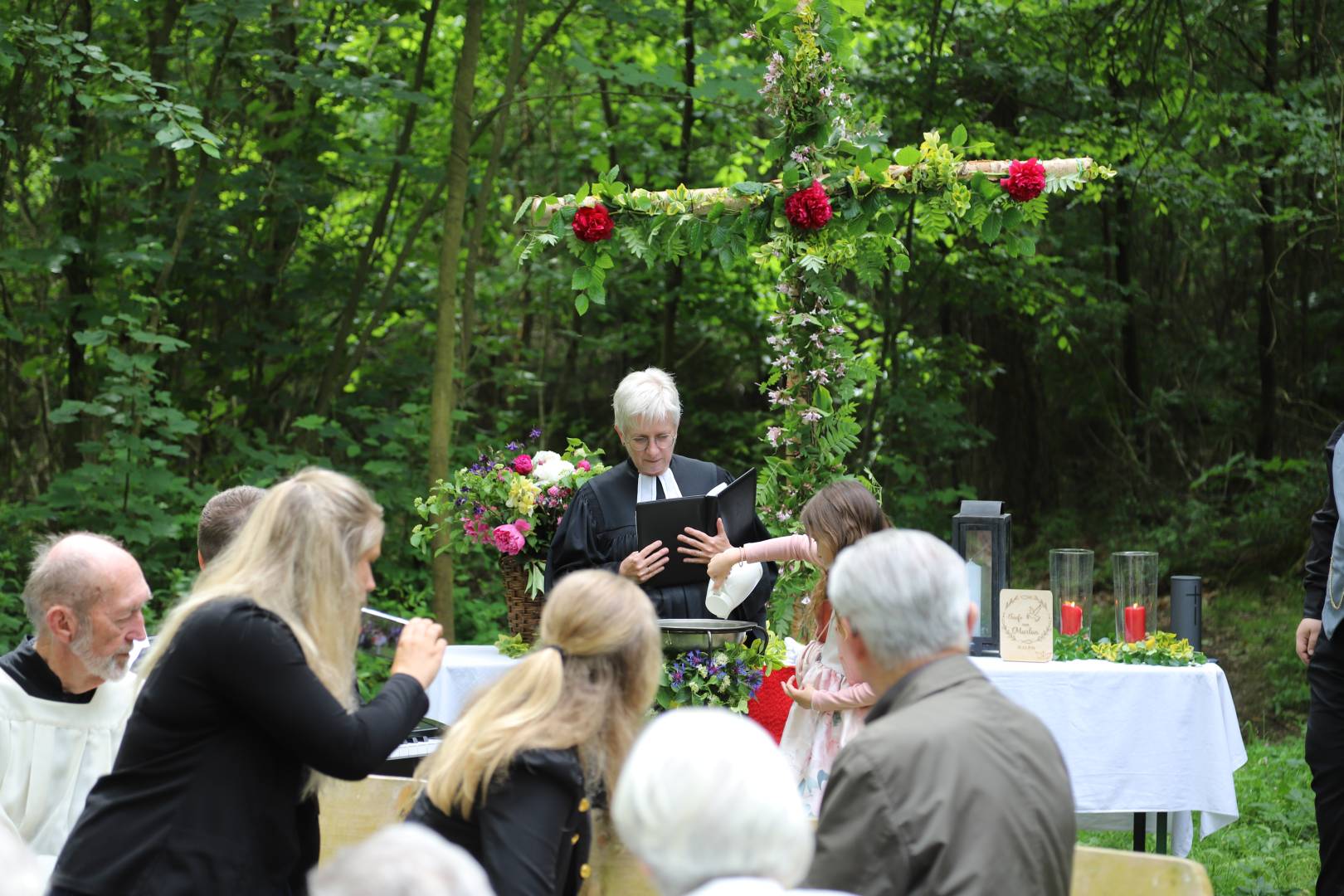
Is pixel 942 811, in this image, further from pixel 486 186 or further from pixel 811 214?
pixel 486 186

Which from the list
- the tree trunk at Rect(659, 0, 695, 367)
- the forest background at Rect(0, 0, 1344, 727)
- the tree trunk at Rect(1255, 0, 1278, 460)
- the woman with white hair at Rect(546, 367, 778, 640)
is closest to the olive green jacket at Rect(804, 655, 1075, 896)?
the woman with white hair at Rect(546, 367, 778, 640)

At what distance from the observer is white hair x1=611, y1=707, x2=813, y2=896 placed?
5.59ft

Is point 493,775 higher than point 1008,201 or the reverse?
the reverse

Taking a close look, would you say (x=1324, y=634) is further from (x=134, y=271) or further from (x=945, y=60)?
(x=134, y=271)

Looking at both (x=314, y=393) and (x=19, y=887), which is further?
(x=314, y=393)

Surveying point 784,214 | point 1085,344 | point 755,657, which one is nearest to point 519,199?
point 1085,344

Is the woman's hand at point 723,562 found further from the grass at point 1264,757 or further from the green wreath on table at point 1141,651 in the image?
the grass at point 1264,757

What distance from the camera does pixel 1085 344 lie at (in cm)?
1261

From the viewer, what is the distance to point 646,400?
4.31 m

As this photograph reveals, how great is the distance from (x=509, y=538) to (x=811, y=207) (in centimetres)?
155

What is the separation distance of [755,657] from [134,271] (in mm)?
6369

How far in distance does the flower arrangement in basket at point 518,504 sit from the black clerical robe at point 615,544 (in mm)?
98

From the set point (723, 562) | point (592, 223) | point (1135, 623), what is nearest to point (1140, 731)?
point (1135, 623)

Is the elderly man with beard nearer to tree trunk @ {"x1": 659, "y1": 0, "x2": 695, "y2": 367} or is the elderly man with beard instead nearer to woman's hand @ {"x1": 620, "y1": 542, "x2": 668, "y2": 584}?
woman's hand @ {"x1": 620, "y1": 542, "x2": 668, "y2": 584}
